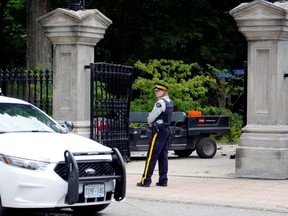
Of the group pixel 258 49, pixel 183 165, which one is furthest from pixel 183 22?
pixel 258 49

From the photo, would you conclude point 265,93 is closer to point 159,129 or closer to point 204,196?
point 159,129

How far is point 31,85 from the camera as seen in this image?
63.9ft

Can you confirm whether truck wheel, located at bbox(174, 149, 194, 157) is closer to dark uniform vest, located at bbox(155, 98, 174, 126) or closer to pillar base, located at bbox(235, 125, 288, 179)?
pillar base, located at bbox(235, 125, 288, 179)

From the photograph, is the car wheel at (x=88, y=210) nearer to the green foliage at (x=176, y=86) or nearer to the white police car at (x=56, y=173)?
the white police car at (x=56, y=173)

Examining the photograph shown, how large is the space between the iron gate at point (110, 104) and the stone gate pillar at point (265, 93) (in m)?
3.39

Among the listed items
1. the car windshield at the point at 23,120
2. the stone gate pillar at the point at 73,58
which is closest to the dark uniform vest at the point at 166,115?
the car windshield at the point at 23,120

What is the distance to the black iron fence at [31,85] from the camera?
60.6ft

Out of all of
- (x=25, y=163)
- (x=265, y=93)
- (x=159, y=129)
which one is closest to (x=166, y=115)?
(x=159, y=129)

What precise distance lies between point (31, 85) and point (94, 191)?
30.3 ft

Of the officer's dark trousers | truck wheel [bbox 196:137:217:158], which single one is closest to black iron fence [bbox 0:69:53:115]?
truck wheel [bbox 196:137:217:158]

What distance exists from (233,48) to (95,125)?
1500 cm

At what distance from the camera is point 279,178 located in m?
15.5

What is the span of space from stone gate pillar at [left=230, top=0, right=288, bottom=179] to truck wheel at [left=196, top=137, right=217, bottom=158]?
4633mm

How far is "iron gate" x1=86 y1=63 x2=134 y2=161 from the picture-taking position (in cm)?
1769
